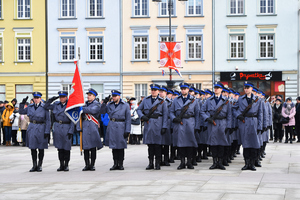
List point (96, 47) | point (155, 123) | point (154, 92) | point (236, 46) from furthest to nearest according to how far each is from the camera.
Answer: point (96, 47) → point (236, 46) → point (154, 92) → point (155, 123)

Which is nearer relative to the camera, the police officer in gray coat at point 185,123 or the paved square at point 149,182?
the paved square at point 149,182

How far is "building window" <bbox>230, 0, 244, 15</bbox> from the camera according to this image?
37.6 meters

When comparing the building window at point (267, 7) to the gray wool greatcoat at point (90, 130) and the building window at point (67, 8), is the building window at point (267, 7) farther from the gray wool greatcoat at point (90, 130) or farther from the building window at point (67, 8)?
the gray wool greatcoat at point (90, 130)

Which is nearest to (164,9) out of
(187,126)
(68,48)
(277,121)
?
(68,48)

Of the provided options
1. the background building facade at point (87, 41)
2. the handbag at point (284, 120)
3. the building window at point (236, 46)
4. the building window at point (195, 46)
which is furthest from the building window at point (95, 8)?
the handbag at point (284, 120)

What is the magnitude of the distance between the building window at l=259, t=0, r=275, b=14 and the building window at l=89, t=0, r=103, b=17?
11422mm

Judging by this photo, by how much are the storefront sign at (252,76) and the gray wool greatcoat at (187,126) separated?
25002 millimetres

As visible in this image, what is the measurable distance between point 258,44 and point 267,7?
8.81 feet

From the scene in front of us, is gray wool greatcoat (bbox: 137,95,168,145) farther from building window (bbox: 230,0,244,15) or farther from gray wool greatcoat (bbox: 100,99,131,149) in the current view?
building window (bbox: 230,0,244,15)

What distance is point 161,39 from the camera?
38219 mm

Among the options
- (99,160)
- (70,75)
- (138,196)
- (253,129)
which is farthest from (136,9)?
(138,196)

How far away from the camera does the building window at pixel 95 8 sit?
3838 cm

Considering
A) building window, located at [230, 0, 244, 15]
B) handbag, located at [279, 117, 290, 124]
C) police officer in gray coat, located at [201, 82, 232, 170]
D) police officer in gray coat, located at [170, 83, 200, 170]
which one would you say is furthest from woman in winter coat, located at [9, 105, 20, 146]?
building window, located at [230, 0, 244, 15]

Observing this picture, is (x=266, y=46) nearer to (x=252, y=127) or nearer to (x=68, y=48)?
(x=68, y=48)
